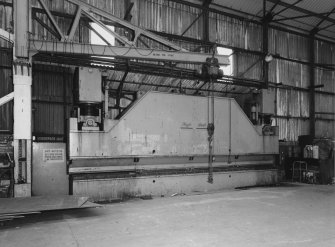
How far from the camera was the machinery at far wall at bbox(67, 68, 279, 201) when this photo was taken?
626cm

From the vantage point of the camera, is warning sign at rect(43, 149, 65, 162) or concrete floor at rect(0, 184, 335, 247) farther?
warning sign at rect(43, 149, 65, 162)

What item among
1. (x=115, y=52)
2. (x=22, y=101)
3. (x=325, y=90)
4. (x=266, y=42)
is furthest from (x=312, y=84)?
(x=22, y=101)

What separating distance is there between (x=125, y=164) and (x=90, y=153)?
35.1 inches

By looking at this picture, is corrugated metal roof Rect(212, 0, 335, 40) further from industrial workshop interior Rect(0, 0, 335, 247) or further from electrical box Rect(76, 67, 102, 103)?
electrical box Rect(76, 67, 102, 103)

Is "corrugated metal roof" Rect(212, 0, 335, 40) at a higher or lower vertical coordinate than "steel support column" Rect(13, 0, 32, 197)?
higher

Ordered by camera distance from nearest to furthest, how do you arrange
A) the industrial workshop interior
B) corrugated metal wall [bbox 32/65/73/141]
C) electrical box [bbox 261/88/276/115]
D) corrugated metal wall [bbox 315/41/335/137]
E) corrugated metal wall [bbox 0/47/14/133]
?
1. the industrial workshop interior
2. corrugated metal wall [bbox 0/47/14/133]
3. corrugated metal wall [bbox 32/65/73/141]
4. electrical box [bbox 261/88/276/115]
5. corrugated metal wall [bbox 315/41/335/137]

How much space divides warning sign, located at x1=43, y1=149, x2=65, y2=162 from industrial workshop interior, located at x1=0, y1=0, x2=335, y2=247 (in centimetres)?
5

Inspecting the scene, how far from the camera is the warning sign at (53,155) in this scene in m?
7.08

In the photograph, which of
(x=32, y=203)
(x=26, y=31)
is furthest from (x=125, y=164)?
(x=26, y=31)

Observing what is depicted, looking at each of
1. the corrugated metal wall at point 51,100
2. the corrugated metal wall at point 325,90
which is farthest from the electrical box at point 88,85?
the corrugated metal wall at point 325,90

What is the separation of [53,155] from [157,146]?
2.63m

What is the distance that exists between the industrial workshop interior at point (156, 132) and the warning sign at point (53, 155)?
5 centimetres

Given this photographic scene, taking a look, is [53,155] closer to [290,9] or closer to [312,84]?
[290,9]

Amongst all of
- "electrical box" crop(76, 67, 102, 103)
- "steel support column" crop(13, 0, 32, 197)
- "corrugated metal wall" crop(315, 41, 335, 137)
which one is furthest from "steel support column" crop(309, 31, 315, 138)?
"steel support column" crop(13, 0, 32, 197)
